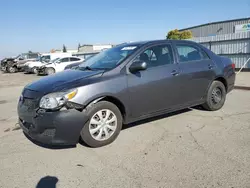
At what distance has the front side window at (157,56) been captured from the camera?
4082 millimetres

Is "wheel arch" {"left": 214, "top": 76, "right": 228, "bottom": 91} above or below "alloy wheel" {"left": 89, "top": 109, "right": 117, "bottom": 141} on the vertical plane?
above

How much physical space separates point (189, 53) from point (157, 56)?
0.97 m

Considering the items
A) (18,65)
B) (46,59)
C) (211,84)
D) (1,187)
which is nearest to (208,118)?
(211,84)

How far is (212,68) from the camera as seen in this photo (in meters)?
4.97

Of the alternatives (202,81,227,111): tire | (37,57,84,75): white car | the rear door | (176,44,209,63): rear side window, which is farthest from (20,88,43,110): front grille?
(37,57,84,75): white car

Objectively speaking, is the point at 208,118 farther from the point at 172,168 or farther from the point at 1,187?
the point at 1,187

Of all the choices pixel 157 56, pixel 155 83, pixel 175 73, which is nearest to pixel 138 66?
pixel 155 83

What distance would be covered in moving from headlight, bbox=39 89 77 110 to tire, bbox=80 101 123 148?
343mm

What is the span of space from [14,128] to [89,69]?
7.29 feet

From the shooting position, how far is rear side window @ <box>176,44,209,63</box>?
456cm

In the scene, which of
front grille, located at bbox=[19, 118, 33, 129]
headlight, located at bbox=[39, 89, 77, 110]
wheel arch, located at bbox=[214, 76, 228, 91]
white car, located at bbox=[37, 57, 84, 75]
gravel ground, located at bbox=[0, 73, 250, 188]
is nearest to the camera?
gravel ground, located at bbox=[0, 73, 250, 188]

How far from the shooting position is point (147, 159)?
3.13 meters

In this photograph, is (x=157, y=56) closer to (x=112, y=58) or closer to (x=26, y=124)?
(x=112, y=58)

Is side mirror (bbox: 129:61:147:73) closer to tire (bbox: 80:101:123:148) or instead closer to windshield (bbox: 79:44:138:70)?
windshield (bbox: 79:44:138:70)
